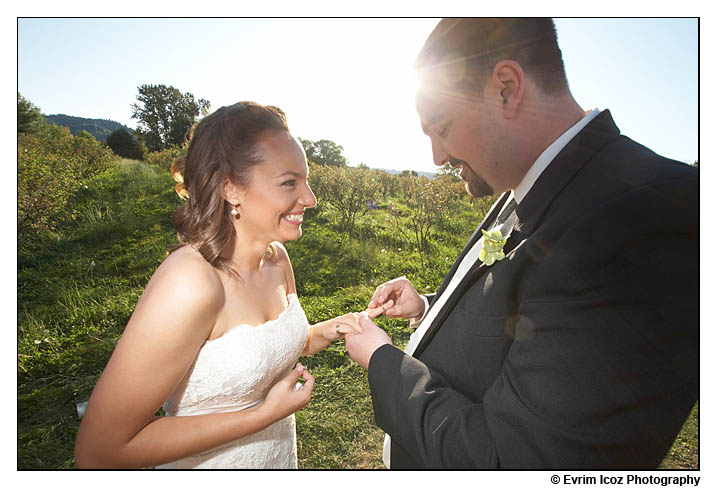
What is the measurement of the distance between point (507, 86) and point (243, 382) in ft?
6.06

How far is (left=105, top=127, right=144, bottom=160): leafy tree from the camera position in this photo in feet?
52.1

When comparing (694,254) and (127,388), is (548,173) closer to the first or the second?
(694,254)

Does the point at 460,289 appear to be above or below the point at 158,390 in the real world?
above

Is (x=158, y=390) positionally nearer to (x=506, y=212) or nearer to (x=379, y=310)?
(x=379, y=310)

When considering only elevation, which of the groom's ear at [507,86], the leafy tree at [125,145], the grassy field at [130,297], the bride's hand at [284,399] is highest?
the leafy tree at [125,145]

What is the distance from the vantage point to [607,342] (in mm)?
1093

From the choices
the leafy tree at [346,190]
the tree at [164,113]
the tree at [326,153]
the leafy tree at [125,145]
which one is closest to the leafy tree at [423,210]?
the leafy tree at [346,190]

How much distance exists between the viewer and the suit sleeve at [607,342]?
1.08m

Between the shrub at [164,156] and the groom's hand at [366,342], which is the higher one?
the shrub at [164,156]

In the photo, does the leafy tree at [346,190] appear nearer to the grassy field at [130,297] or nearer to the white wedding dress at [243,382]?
the grassy field at [130,297]

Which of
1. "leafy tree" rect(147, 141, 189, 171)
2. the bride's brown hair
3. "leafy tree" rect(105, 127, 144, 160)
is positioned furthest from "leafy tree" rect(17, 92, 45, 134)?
"leafy tree" rect(105, 127, 144, 160)

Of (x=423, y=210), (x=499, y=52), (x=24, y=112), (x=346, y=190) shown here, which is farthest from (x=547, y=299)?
(x=346, y=190)

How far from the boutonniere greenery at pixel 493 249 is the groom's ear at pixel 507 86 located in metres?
0.52
